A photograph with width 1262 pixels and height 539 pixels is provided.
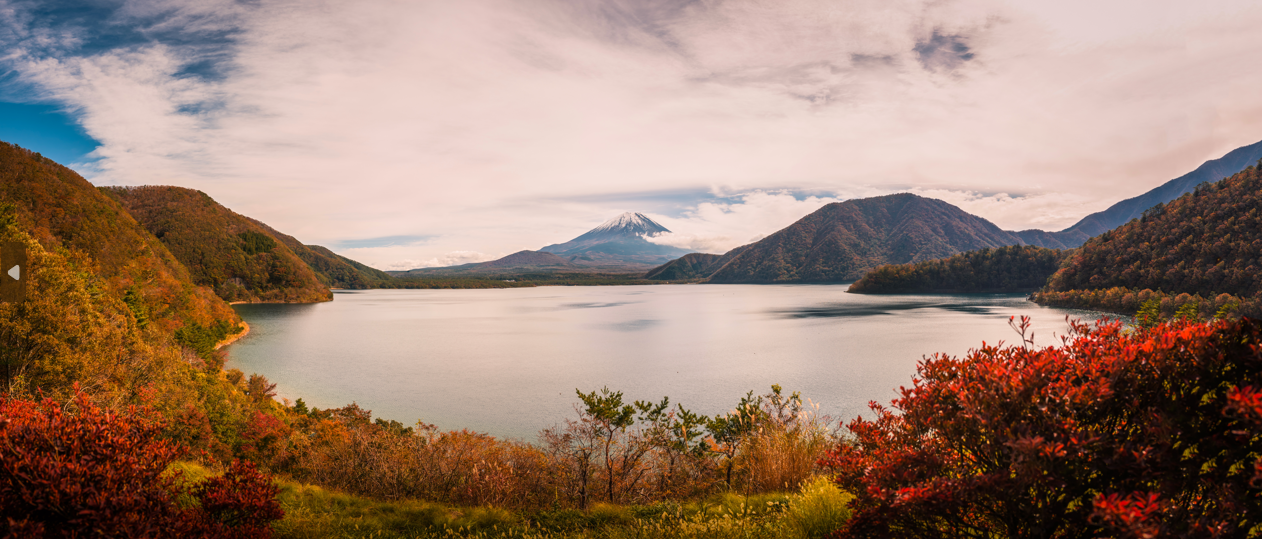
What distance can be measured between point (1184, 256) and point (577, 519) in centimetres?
8909

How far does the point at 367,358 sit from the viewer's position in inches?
1375

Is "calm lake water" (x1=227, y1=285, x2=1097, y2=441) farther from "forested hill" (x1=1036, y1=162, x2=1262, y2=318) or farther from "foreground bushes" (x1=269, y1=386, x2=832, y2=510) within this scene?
"forested hill" (x1=1036, y1=162, x2=1262, y2=318)

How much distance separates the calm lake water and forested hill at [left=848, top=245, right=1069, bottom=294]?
207 ft

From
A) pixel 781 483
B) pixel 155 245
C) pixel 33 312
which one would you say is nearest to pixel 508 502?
pixel 781 483

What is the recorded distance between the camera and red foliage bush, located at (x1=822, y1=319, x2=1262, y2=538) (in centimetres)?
233

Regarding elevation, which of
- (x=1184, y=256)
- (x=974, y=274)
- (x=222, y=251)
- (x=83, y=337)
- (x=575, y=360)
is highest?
(x=222, y=251)

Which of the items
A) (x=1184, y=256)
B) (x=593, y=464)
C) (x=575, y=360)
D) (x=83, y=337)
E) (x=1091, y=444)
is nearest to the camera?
(x=1091, y=444)

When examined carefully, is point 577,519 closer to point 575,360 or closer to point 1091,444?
point 1091,444

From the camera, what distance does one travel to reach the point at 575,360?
33.0 m

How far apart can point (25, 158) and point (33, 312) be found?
201ft

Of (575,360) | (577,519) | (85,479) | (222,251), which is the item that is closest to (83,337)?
(85,479)

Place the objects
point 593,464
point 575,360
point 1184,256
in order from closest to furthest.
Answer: point 593,464, point 575,360, point 1184,256

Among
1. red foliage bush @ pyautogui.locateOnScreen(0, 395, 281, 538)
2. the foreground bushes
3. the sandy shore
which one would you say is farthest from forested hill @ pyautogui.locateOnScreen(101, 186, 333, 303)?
red foliage bush @ pyautogui.locateOnScreen(0, 395, 281, 538)

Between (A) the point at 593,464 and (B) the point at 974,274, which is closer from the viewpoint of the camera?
(A) the point at 593,464
